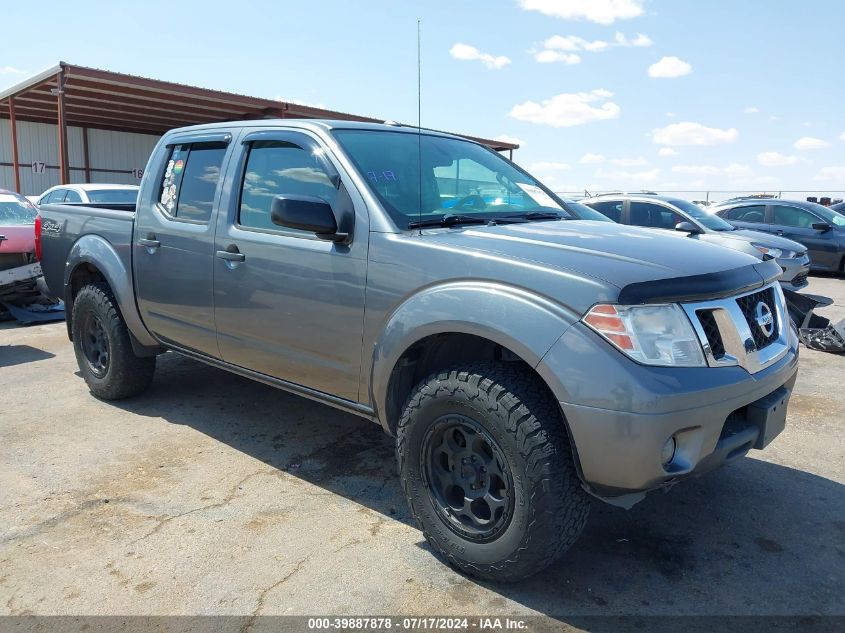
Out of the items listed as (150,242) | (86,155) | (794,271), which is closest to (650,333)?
(150,242)

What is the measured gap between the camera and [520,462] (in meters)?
2.48

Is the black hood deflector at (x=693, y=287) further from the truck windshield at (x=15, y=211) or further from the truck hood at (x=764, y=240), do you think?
the truck windshield at (x=15, y=211)

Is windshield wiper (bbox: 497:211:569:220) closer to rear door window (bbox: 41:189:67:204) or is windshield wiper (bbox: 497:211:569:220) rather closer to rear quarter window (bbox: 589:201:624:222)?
rear quarter window (bbox: 589:201:624:222)

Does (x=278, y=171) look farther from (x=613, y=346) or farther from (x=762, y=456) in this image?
(x=762, y=456)

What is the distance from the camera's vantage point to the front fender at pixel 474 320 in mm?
2451

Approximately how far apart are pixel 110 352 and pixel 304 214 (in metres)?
2.49

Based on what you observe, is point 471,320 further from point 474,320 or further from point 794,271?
point 794,271

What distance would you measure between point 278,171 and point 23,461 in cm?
225

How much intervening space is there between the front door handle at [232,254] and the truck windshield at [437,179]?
0.81 meters

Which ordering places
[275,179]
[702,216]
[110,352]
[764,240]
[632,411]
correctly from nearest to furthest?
1. [632,411]
2. [275,179]
3. [110,352]
4. [764,240]
5. [702,216]

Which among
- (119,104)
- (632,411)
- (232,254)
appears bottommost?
(632,411)

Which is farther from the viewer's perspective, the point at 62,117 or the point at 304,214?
the point at 62,117

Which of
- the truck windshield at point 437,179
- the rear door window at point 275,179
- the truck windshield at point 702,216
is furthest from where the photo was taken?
the truck windshield at point 702,216

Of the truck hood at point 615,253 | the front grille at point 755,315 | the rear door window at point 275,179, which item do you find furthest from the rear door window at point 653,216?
the rear door window at point 275,179
